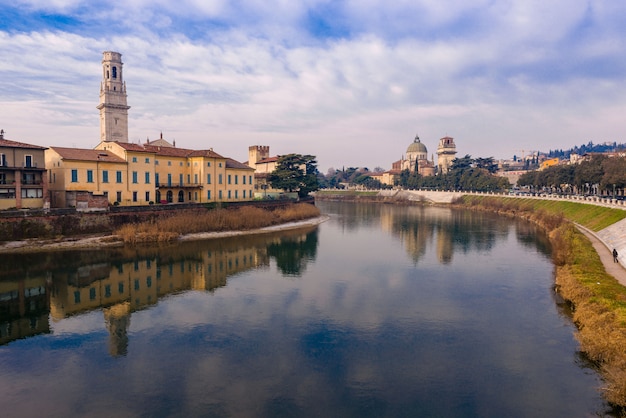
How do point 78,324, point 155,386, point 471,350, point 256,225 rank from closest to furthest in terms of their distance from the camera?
point 155,386
point 471,350
point 78,324
point 256,225

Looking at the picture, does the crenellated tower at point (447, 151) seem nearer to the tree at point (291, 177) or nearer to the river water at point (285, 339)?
the tree at point (291, 177)

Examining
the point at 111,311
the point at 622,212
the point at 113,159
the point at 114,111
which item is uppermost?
the point at 114,111

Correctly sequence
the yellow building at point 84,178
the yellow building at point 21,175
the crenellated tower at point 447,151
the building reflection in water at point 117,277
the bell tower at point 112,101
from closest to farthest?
the building reflection in water at point 117,277
the yellow building at point 21,175
the yellow building at point 84,178
the bell tower at point 112,101
the crenellated tower at point 447,151

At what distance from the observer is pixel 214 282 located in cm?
3419

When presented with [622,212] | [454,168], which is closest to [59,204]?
[622,212]

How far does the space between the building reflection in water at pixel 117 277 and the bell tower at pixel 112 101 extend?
44.6 metres

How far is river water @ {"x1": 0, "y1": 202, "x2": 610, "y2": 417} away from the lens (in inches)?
635

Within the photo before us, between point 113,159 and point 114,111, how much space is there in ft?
111

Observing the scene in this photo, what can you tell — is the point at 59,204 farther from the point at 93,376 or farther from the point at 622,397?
the point at 622,397

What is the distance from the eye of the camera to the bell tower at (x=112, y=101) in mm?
81375

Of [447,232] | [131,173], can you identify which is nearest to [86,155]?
[131,173]

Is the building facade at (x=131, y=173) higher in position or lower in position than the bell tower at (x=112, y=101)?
lower

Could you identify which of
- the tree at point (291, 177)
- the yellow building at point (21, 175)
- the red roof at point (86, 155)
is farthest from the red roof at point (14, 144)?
the tree at point (291, 177)

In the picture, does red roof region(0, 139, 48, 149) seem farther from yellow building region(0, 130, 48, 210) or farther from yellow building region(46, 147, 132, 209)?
yellow building region(46, 147, 132, 209)
